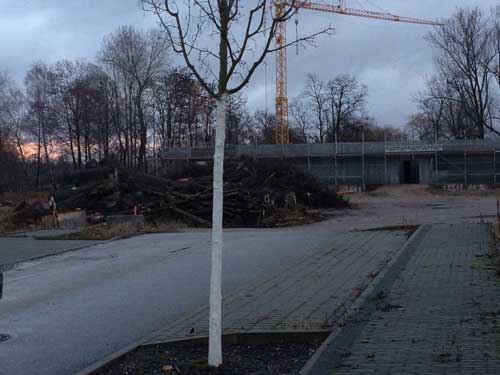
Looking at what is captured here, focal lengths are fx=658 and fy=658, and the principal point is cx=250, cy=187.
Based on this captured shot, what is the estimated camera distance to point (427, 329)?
6922 mm

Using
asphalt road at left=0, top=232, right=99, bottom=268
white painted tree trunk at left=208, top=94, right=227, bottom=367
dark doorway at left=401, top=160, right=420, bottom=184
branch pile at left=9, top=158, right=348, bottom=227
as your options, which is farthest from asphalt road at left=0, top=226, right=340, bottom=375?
dark doorway at left=401, top=160, right=420, bottom=184

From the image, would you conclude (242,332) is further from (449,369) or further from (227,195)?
(227,195)

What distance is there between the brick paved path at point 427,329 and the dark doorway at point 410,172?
55986mm

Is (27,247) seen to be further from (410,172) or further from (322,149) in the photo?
(410,172)

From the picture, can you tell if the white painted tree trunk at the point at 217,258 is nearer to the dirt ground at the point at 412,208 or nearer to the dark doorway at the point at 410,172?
Result: the dirt ground at the point at 412,208

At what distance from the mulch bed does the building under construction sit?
55.0 metres

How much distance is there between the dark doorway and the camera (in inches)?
2621

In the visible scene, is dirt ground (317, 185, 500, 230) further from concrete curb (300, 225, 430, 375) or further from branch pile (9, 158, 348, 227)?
concrete curb (300, 225, 430, 375)

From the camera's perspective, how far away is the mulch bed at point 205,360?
5711 mm

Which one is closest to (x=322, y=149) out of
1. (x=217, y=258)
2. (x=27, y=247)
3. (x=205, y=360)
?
(x=27, y=247)

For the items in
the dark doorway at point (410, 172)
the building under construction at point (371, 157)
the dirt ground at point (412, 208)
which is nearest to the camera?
the dirt ground at point (412, 208)

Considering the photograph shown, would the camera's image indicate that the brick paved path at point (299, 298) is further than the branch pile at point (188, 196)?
No

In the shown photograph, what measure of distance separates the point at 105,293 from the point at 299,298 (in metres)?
3.89

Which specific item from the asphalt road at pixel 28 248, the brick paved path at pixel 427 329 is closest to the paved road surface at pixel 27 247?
the asphalt road at pixel 28 248
